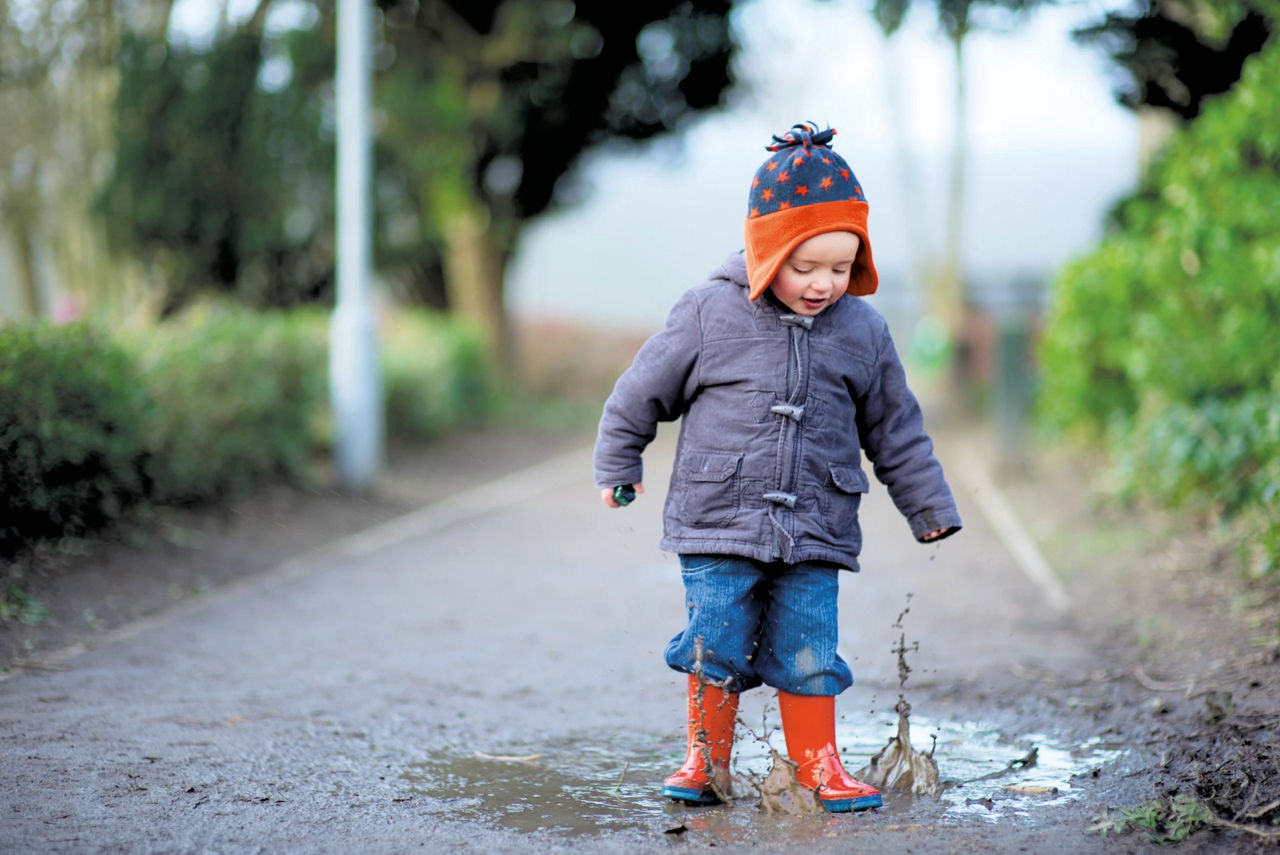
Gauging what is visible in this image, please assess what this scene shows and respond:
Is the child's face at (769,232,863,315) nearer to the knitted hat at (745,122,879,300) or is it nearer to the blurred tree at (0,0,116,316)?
the knitted hat at (745,122,879,300)

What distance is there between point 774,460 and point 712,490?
180mm

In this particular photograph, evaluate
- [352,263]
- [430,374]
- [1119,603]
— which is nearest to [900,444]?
[1119,603]

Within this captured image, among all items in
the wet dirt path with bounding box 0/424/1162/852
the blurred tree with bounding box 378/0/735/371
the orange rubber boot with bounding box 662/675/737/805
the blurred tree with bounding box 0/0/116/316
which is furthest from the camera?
the blurred tree with bounding box 378/0/735/371

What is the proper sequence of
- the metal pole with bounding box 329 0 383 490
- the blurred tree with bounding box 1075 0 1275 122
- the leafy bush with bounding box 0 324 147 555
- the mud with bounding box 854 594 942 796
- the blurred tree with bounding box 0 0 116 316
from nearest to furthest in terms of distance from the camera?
the mud with bounding box 854 594 942 796, the leafy bush with bounding box 0 324 147 555, the blurred tree with bounding box 1075 0 1275 122, the metal pole with bounding box 329 0 383 490, the blurred tree with bounding box 0 0 116 316

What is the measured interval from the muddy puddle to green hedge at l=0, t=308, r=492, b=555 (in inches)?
123

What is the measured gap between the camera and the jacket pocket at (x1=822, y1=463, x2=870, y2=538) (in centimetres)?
366

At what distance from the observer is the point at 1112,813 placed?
3.55m

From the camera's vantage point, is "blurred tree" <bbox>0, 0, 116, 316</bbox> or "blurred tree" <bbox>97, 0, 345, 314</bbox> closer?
"blurred tree" <bbox>97, 0, 345, 314</bbox>

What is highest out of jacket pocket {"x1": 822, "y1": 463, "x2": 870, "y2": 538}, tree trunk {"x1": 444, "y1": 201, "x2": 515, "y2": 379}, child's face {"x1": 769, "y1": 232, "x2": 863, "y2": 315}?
tree trunk {"x1": 444, "y1": 201, "x2": 515, "y2": 379}

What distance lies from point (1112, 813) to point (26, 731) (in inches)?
124

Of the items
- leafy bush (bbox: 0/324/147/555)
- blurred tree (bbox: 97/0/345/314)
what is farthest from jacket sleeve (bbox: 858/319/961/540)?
blurred tree (bbox: 97/0/345/314)

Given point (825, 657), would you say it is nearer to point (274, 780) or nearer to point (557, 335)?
point (274, 780)

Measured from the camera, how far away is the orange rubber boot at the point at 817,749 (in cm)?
365

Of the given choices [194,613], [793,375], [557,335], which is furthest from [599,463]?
[557,335]
